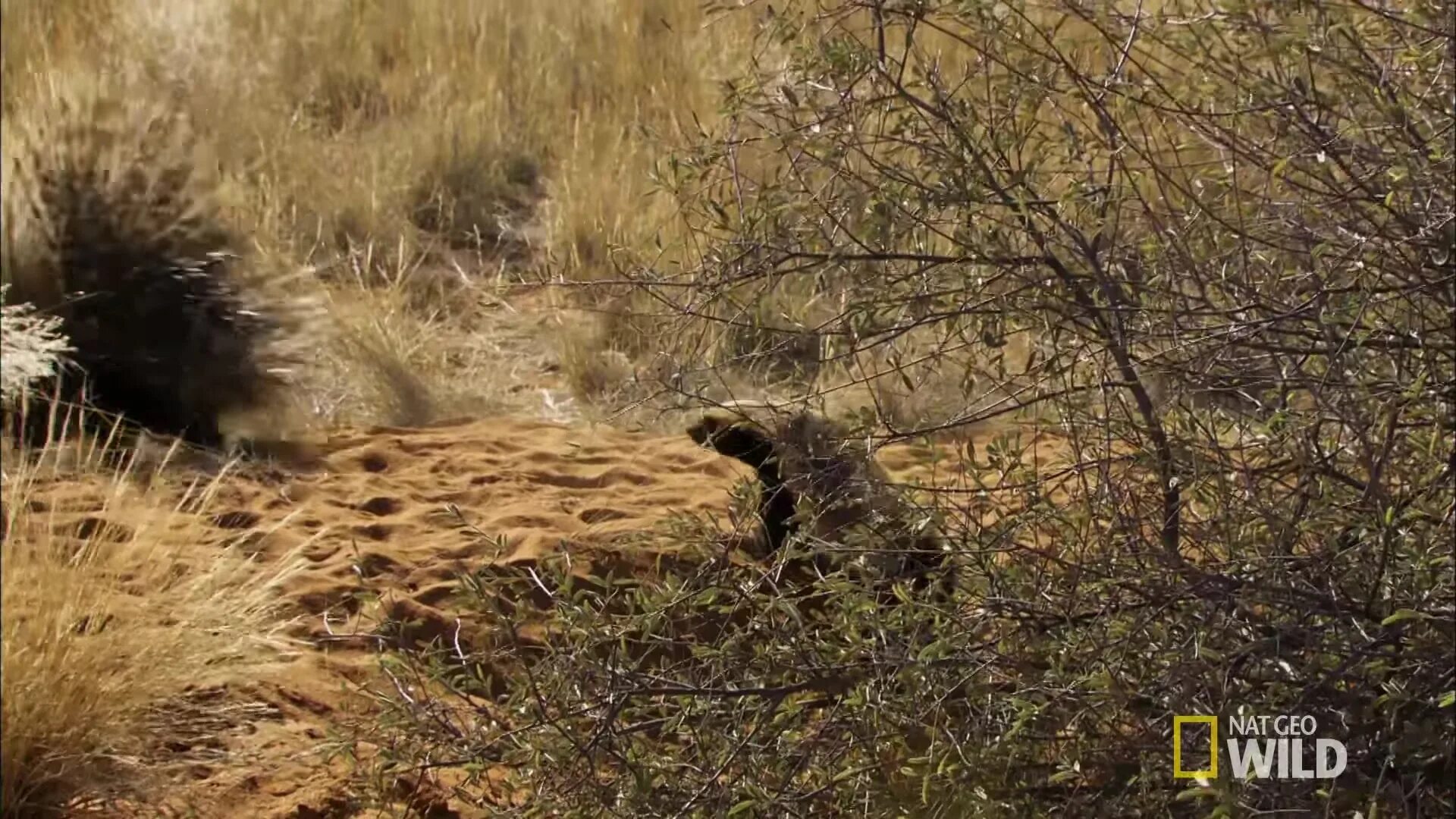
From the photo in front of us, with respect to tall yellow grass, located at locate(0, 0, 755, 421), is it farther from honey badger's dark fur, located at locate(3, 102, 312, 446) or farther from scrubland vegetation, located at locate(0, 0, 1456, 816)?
scrubland vegetation, located at locate(0, 0, 1456, 816)

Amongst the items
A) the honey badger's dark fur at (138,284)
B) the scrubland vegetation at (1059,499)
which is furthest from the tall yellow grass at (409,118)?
the scrubland vegetation at (1059,499)

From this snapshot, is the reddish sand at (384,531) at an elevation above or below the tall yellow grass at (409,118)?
below

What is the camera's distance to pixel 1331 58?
9.38ft

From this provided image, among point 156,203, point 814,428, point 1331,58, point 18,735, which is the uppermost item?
point 1331,58

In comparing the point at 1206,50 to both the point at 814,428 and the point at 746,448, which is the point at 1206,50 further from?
the point at 746,448

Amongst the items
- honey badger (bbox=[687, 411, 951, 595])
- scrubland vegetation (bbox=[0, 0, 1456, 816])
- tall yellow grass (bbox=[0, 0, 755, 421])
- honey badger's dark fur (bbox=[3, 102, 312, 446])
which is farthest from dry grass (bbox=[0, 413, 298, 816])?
tall yellow grass (bbox=[0, 0, 755, 421])

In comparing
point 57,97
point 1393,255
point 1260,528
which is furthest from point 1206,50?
point 57,97

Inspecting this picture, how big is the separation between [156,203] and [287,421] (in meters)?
0.87

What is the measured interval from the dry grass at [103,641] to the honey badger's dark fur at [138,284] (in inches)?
57.0

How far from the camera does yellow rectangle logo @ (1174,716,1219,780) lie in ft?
7.98

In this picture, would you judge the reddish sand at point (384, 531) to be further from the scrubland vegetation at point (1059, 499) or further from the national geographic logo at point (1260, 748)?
the national geographic logo at point (1260, 748)

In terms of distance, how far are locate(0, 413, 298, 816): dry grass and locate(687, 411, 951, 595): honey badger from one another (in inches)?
45.8

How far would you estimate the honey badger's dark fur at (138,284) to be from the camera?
18.5 feet

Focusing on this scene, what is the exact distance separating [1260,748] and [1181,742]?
0.11m
